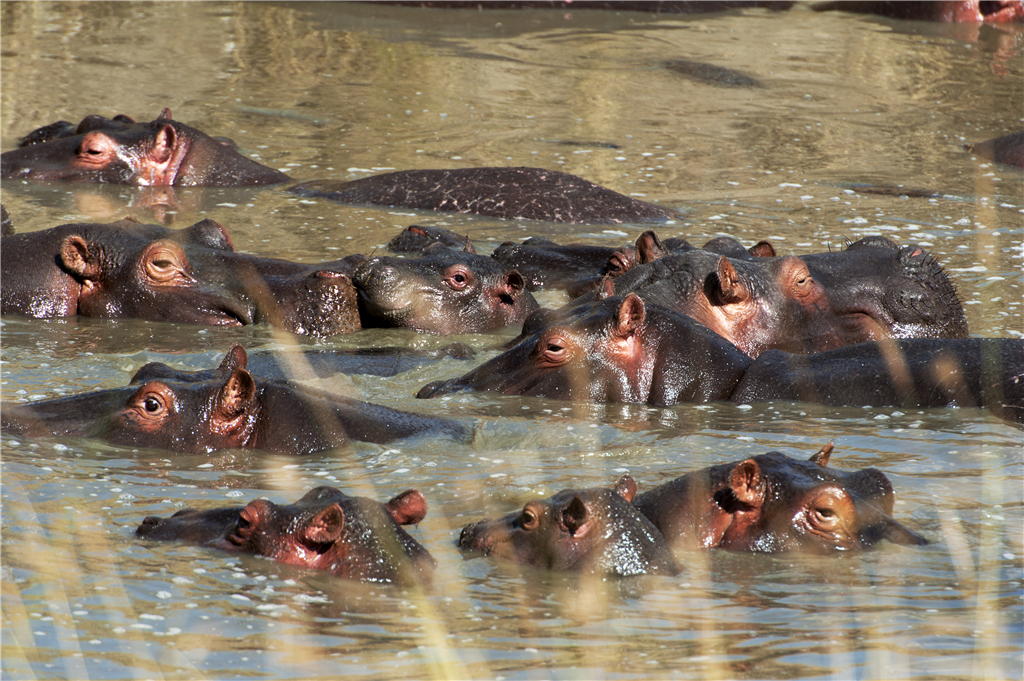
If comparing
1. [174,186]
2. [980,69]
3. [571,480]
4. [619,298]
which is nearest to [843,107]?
[980,69]

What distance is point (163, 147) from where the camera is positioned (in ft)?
35.8

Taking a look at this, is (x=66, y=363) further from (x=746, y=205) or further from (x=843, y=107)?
(x=843, y=107)

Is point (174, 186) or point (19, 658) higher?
point (19, 658)

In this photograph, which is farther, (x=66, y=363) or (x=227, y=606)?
(x=66, y=363)

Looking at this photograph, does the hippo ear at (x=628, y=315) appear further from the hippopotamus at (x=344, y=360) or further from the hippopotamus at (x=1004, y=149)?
the hippopotamus at (x=1004, y=149)

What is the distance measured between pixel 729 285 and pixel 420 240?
2.69 meters

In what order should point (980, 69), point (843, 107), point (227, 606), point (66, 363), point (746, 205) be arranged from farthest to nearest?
point (980, 69) < point (843, 107) < point (746, 205) < point (66, 363) < point (227, 606)

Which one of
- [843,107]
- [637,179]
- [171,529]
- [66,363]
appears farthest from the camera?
[843,107]

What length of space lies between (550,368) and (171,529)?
2.37 meters

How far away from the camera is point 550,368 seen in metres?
6.18

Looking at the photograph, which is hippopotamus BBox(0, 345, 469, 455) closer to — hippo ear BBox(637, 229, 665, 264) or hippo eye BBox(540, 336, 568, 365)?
hippo eye BBox(540, 336, 568, 365)

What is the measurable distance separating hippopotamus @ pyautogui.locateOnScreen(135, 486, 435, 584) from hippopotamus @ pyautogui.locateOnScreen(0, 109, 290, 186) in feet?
23.6

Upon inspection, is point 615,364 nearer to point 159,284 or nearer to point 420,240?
point 159,284

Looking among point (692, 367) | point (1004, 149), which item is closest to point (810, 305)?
point (692, 367)
